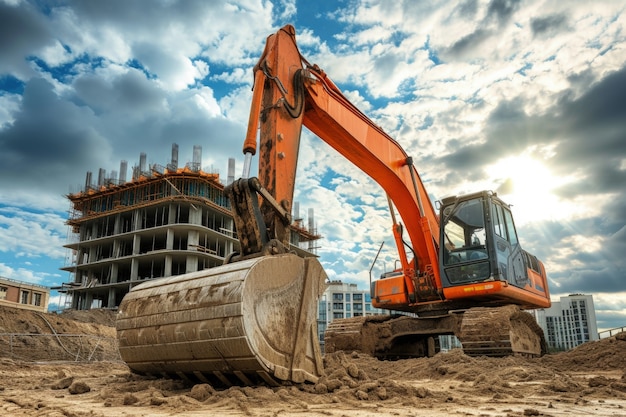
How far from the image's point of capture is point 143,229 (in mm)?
46406

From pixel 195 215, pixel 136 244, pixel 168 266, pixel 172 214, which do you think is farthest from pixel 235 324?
pixel 136 244

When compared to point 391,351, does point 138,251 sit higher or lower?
higher

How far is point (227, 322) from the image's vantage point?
4117 millimetres

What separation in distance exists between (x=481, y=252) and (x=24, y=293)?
1307 inches

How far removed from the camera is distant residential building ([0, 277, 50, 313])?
3228 centimetres

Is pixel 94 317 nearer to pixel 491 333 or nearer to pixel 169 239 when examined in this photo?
pixel 169 239

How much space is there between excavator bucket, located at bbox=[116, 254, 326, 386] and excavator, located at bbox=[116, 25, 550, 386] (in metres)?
0.01

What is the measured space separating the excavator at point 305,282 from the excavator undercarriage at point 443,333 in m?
0.02

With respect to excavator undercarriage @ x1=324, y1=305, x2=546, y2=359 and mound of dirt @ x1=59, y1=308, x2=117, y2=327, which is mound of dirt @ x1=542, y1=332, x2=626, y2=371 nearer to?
excavator undercarriage @ x1=324, y1=305, x2=546, y2=359

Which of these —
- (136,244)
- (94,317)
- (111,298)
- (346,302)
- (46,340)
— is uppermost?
(136,244)

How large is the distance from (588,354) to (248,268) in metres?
7.70

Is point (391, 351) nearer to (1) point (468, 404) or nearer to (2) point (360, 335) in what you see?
(2) point (360, 335)

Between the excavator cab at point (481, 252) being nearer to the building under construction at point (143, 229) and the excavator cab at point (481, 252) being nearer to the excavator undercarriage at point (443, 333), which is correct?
the excavator undercarriage at point (443, 333)

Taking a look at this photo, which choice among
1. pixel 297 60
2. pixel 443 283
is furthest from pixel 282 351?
pixel 443 283
